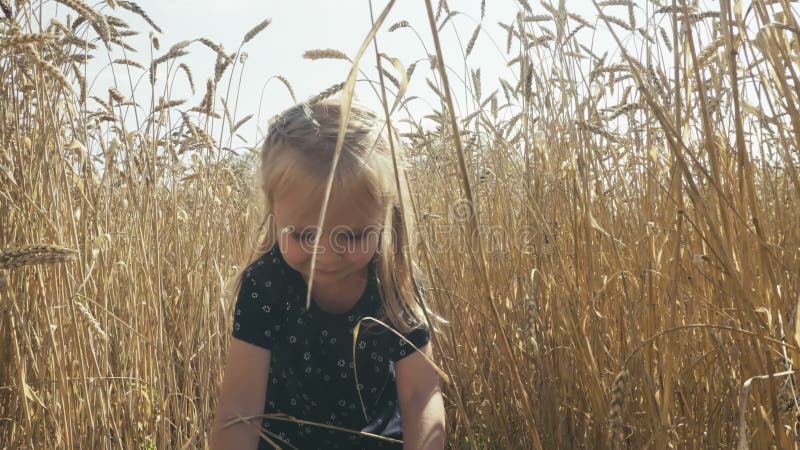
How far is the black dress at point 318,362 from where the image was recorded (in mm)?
1409

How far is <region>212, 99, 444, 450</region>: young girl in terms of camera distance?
1.21 meters

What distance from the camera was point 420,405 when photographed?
1.27m

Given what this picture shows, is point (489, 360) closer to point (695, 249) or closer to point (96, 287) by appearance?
point (695, 249)

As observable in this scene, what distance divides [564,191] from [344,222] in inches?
20.1

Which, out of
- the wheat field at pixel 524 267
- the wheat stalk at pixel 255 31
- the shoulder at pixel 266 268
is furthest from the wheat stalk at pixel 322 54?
the wheat stalk at pixel 255 31

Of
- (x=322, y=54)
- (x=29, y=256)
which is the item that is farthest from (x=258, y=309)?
(x=322, y=54)

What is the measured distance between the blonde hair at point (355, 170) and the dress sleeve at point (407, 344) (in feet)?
0.04

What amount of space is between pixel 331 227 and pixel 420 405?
35cm

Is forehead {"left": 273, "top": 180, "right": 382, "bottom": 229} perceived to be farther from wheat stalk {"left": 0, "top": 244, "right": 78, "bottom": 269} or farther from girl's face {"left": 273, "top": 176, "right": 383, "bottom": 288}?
wheat stalk {"left": 0, "top": 244, "right": 78, "bottom": 269}

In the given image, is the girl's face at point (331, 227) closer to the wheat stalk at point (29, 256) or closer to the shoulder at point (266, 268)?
the shoulder at point (266, 268)

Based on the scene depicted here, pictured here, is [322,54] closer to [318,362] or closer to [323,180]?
[323,180]

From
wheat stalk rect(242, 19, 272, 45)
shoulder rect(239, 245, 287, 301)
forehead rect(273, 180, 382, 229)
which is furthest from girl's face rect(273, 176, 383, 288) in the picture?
wheat stalk rect(242, 19, 272, 45)

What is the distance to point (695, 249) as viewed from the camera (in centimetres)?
133

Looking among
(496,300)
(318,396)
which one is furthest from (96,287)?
(496,300)
